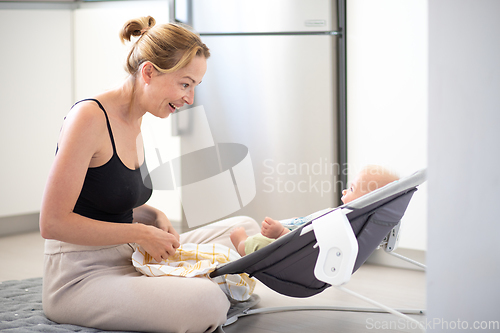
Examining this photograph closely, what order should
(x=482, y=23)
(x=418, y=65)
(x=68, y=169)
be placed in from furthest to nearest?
(x=418, y=65)
(x=68, y=169)
(x=482, y=23)

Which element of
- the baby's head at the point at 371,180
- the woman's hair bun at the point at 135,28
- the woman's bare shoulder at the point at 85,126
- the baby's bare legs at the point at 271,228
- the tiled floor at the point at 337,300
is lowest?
the tiled floor at the point at 337,300

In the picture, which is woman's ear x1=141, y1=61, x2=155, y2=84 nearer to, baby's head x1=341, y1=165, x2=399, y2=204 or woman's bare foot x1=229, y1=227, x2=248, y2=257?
woman's bare foot x1=229, y1=227, x2=248, y2=257

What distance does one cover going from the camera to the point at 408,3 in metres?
2.08

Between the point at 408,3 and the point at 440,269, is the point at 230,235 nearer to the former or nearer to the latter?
the point at 440,269

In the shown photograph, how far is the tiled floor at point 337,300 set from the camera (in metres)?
1.44

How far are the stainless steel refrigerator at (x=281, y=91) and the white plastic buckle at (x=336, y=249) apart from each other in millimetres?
1270

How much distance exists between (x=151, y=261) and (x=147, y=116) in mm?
1857

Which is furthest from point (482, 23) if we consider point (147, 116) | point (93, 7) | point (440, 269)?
point (93, 7)

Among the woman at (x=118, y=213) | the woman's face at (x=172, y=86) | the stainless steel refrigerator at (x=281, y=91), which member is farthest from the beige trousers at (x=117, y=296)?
the stainless steel refrigerator at (x=281, y=91)

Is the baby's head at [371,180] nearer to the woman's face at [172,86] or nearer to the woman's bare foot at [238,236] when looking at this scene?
the woman's bare foot at [238,236]

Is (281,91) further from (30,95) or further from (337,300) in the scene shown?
(30,95)

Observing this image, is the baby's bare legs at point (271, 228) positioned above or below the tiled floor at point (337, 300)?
above

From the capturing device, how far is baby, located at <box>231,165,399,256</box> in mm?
1409

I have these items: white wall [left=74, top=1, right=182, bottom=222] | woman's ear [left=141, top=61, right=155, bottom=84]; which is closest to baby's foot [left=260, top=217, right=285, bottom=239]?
woman's ear [left=141, top=61, right=155, bottom=84]
